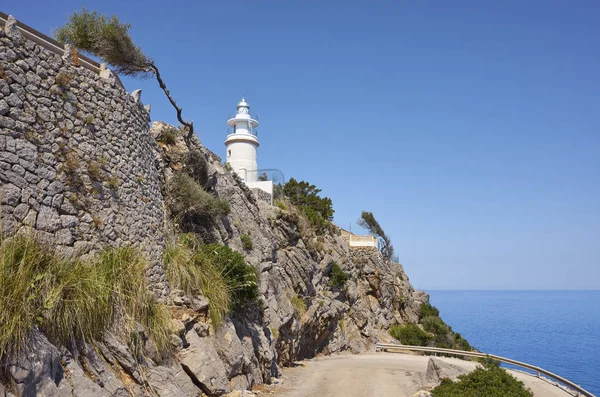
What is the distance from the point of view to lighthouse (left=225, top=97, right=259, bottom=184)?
33438 mm

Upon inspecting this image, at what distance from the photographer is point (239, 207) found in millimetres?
18688

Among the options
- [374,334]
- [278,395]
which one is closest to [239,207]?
[278,395]

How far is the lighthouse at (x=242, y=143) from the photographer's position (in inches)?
1316

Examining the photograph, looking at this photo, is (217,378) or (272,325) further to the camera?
(272,325)

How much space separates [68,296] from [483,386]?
1113cm

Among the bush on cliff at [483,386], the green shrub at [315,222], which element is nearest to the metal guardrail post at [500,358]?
the bush on cliff at [483,386]

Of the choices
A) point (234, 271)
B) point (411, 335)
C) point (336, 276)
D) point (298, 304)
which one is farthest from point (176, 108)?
point (411, 335)

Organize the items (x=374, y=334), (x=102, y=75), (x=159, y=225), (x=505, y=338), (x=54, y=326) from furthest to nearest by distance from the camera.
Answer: (x=505, y=338) < (x=374, y=334) < (x=159, y=225) < (x=102, y=75) < (x=54, y=326)

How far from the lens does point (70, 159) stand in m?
8.97

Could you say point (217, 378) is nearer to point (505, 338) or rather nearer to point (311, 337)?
point (311, 337)

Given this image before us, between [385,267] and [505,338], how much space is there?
5747cm

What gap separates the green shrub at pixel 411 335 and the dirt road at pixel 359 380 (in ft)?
29.9

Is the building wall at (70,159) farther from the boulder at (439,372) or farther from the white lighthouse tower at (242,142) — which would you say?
the white lighthouse tower at (242,142)

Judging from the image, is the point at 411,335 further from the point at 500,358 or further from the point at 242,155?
the point at 242,155
